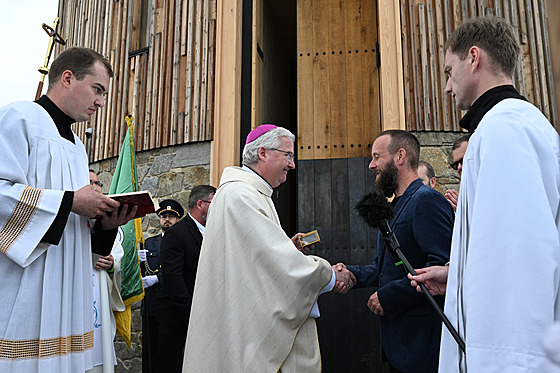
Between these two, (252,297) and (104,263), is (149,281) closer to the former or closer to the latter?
(104,263)

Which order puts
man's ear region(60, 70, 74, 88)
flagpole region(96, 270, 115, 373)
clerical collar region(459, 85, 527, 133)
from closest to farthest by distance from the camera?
clerical collar region(459, 85, 527, 133) → man's ear region(60, 70, 74, 88) → flagpole region(96, 270, 115, 373)

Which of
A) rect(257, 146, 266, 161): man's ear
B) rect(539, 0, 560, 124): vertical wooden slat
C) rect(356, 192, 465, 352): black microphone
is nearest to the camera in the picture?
rect(356, 192, 465, 352): black microphone

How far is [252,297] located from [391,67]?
4771mm

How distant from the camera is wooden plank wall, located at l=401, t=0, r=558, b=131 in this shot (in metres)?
6.62

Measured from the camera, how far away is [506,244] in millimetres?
1465

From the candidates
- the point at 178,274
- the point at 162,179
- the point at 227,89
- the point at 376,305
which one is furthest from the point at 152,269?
the point at 376,305

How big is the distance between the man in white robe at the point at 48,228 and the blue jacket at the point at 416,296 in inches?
65.5

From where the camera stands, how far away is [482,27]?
2025mm

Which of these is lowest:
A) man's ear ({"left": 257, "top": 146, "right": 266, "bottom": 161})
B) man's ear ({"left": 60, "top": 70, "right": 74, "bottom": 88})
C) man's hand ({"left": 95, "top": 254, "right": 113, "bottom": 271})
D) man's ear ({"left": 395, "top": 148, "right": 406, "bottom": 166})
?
man's hand ({"left": 95, "top": 254, "right": 113, "bottom": 271})

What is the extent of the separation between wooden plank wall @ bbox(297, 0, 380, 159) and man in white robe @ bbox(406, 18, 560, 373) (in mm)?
5349

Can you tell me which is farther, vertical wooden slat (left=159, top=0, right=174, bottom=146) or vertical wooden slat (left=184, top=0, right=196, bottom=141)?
vertical wooden slat (left=159, top=0, right=174, bottom=146)

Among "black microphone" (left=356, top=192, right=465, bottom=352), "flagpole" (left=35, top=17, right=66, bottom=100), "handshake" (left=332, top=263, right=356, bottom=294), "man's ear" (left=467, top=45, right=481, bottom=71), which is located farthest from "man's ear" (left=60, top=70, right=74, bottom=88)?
"flagpole" (left=35, top=17, right=66, bottom=100)

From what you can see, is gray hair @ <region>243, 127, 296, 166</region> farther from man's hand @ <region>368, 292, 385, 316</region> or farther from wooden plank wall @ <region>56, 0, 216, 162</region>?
wooden plank wall @ <region>56, 0, 216, 162</region>

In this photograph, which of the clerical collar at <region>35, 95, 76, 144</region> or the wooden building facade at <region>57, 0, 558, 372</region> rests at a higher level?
the wooden building facade at <region>57, 0, 558, 372</region>
